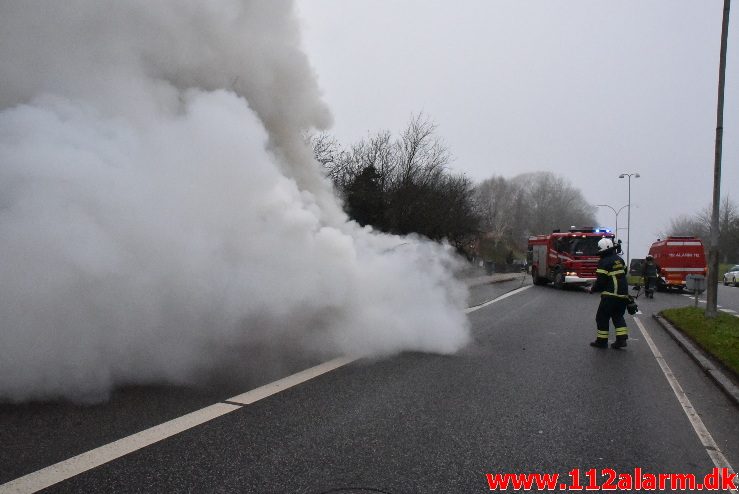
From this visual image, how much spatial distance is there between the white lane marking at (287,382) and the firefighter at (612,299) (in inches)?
160

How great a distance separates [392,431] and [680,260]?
2390 cm

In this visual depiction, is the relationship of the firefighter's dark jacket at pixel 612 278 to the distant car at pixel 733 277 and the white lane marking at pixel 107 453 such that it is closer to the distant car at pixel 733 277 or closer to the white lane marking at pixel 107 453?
the white lane marking at pixel 107 453

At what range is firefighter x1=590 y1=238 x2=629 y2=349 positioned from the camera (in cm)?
816

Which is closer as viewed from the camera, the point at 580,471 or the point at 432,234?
the point at 580,471

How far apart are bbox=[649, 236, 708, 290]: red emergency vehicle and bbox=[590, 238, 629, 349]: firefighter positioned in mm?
18162

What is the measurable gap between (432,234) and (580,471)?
69.0 feet

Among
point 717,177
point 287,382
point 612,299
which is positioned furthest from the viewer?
point 717,177

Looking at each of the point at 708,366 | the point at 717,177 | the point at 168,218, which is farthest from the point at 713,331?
the point at 168,218

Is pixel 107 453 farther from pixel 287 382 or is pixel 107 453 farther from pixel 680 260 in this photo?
pixel 680 260

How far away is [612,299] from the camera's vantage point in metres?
8.18

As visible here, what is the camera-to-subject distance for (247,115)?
21.1 feet

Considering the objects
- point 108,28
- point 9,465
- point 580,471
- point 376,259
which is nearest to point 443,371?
point 376,259

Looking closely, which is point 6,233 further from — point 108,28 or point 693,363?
point 693,363

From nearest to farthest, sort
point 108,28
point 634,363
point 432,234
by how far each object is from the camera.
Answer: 1. point 108,28
2. point 634,363
3. point 432,234
